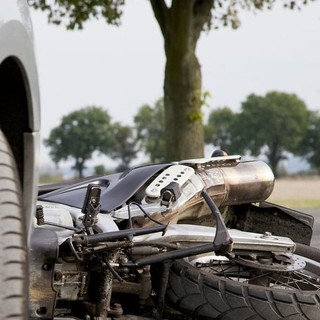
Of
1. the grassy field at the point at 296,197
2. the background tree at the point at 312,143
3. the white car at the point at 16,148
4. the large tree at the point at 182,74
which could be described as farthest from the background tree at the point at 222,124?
the white car at the point at 16,148

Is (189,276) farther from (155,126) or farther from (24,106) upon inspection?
(155,126)

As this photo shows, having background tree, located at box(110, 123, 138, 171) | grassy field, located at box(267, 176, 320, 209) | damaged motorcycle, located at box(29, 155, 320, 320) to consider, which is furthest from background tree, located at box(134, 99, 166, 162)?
Answer: damaged motorcycle, located at box(29, 155, 320, 320)

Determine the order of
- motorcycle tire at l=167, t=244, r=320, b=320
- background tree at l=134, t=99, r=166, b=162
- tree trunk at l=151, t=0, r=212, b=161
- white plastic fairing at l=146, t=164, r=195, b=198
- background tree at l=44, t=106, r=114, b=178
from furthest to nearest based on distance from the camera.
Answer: background tree at l=134, t=99, r=166, b=162
background tree at l=44, t=106, r=114, b=178
tree trunk at l=151, t=0, r=212, b=161
white plastic fairing at l=146, t=164, r=195, b=198
motorcycle tire at l=167, t=244, r=320, b=320

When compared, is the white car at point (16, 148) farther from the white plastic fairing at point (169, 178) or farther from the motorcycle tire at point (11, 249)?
the white plastic fairing at point (169, 178)

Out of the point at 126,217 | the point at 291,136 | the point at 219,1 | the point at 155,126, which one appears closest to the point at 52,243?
the point at 126,217

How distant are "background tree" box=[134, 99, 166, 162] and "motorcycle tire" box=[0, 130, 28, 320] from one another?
9047cm

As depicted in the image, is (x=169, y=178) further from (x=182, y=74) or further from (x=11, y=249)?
(x=182, y=74)

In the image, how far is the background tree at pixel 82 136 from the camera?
76.6 metres

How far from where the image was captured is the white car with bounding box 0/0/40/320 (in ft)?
8.08

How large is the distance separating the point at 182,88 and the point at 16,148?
18.1 metres

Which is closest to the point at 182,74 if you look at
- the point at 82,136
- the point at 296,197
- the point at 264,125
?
the point at 296,197

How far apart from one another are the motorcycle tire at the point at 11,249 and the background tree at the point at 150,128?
90472mm

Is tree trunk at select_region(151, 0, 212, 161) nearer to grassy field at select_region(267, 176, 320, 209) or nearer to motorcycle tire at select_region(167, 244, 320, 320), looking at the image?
grassy field at select_region(267, 176, 320, 209)

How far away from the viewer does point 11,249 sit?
97.7 inches
